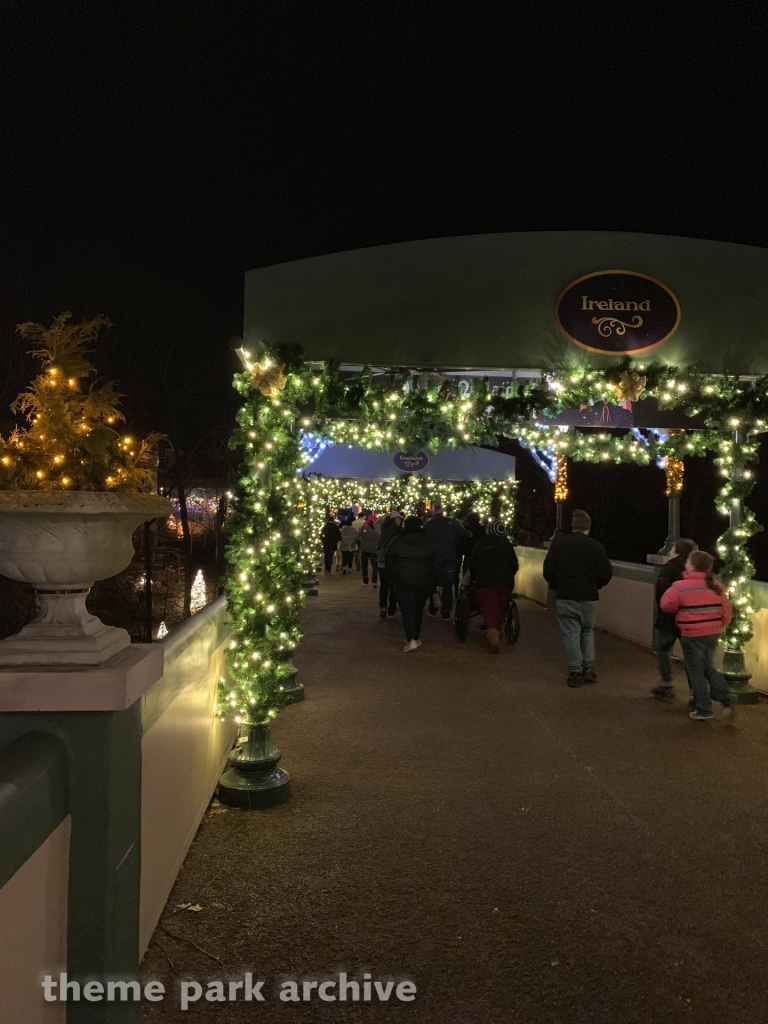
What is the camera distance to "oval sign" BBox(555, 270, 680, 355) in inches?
264

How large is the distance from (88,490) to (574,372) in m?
4.93

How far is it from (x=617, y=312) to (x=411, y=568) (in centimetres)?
439

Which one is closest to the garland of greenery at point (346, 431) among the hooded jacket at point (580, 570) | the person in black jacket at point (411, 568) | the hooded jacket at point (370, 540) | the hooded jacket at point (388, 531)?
the hooded jacket at point (580, 570)

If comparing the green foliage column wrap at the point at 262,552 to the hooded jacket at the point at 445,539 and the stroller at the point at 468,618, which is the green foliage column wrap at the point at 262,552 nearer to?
the stroller at the point at 468,618

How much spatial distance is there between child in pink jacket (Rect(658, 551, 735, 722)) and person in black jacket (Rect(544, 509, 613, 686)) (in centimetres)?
119

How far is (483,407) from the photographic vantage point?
23.6 feet

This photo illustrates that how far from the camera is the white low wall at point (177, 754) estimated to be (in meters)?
3.27

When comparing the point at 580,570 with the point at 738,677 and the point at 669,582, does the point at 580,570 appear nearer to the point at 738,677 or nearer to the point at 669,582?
the point at 669,582

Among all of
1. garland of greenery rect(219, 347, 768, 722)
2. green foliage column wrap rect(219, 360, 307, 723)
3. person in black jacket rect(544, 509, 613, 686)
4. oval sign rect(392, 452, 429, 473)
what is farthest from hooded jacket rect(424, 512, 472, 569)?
green foliage column wrap rect(219, 360, 307, 723)

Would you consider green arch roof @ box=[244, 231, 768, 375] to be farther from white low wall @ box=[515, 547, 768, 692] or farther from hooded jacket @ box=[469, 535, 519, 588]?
white low wall @ box=[515, 547, 768, 692]

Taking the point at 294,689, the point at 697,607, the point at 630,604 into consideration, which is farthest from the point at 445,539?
the point at 697,607

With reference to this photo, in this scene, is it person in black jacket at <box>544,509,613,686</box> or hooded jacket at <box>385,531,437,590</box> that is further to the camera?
hooded jacket at <box>385,531,437,590</box>

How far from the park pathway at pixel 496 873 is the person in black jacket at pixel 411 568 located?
285 centimetres

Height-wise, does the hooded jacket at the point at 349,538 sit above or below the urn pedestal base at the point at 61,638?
below
